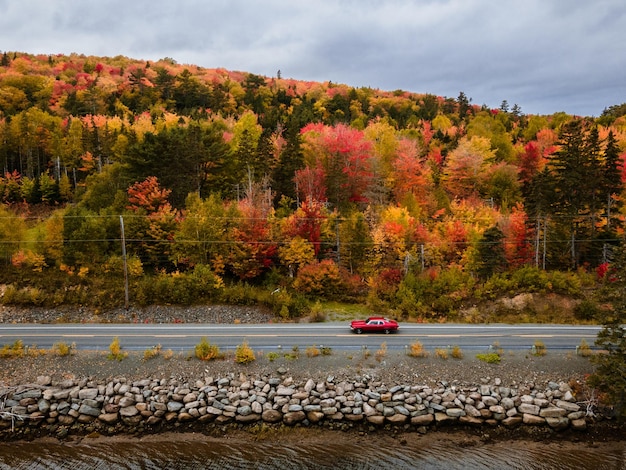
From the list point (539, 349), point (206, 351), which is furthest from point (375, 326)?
point (206, 351)

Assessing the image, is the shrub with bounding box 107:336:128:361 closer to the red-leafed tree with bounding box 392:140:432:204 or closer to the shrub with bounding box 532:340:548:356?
the shrub with bounding box 532:340:548:356

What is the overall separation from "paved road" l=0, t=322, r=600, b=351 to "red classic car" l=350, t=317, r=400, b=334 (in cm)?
43

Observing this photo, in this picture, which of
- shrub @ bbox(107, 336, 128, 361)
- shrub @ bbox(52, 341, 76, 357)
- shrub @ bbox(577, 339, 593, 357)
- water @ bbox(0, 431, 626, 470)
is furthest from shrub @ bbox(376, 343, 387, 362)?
shrub @ bbox(52, 341, 76, 357)

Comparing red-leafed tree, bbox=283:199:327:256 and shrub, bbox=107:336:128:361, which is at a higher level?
red-leafed tree, bbox=283:199:327:256

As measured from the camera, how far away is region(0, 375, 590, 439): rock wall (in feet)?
61.0

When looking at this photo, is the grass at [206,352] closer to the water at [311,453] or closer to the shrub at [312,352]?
the water at [311,453]

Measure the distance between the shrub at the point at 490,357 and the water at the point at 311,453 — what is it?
14.3 ft

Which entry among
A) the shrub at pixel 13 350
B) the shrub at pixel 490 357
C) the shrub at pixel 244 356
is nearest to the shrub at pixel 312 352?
the shrub at pixel 244 356

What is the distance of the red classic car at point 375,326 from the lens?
2539 cm

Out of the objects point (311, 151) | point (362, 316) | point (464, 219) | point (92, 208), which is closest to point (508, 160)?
point (464, 219)

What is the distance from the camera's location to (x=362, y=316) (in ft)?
101

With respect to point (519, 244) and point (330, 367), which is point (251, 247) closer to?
point (330, 367)

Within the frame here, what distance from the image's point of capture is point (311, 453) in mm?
16922

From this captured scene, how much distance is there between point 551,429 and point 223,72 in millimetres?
123499
